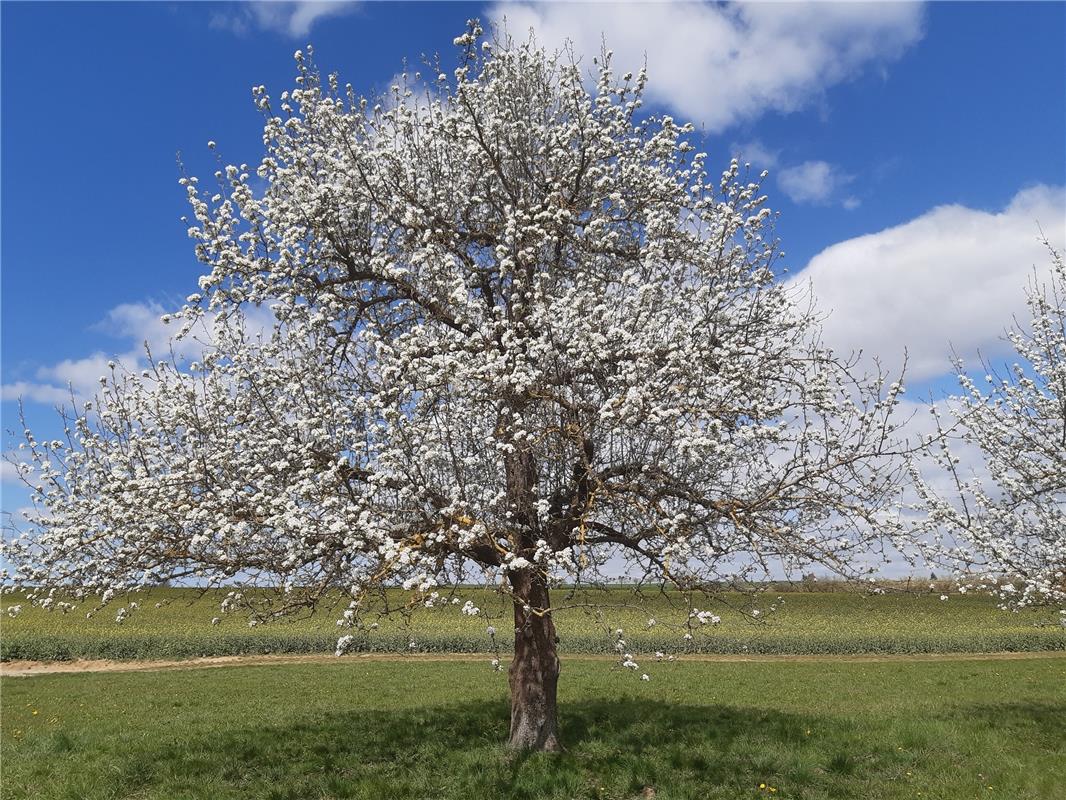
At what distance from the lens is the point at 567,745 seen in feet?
49.5

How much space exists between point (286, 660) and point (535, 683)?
32.1 metres

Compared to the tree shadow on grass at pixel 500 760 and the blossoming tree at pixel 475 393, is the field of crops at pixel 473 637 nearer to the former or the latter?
the tree shadow on grass at pixel 500 760

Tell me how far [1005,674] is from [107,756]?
114ft

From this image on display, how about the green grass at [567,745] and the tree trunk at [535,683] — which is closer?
the green grass at [567,745]

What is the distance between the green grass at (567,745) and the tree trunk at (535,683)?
562mm

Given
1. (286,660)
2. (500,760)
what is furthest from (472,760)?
(286,660)

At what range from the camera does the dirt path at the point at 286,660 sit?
3916 cm

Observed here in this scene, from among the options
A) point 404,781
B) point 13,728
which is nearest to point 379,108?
point 404,781

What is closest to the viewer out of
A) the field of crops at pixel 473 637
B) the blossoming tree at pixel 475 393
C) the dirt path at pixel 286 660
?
the blossoming tree at pixel 475 393

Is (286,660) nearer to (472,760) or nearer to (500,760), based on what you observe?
(472,760)

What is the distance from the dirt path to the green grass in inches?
503

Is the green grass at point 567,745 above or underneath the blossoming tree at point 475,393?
underneath

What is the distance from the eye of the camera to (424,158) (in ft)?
48.1

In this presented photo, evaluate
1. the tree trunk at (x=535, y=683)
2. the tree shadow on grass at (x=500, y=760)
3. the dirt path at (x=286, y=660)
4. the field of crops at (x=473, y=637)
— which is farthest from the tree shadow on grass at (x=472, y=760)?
the dirt path at (x=286, y=660)
